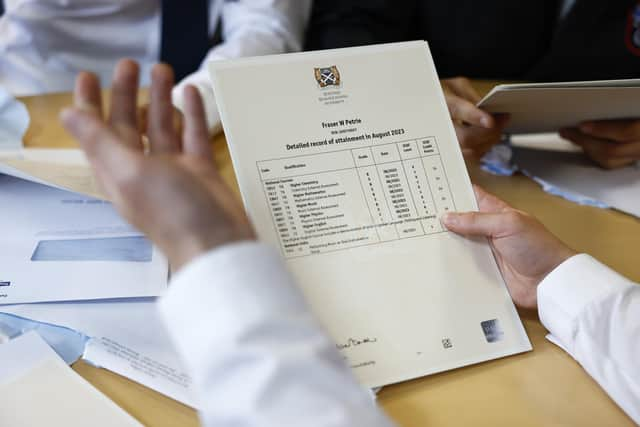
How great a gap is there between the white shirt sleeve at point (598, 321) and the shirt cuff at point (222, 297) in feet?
1.17

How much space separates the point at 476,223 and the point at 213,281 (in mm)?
362

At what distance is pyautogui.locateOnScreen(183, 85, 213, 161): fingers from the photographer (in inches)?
19.5

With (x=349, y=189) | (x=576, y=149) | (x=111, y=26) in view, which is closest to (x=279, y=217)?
(x=349, y=189)

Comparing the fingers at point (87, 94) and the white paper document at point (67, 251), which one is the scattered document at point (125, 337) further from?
the fingers at point (87, 94)

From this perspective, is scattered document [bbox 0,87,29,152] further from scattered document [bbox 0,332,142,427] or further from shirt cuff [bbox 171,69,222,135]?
scattered document [bbox 0,332,142,427]

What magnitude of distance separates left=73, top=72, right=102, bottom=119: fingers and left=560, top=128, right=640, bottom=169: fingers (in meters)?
0.87

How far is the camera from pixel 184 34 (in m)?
1.28

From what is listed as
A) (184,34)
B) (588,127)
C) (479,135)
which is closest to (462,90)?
(479,135)

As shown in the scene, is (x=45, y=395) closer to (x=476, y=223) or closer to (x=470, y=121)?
(x=476, y=223)

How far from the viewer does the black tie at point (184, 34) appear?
49.3 inches

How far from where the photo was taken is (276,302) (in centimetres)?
43

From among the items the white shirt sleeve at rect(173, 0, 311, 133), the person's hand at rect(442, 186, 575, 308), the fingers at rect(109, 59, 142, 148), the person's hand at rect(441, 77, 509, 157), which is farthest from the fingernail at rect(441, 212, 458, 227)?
the white shirt sleeve at rect(173, 0, 311, 133)

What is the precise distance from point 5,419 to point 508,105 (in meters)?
0.71

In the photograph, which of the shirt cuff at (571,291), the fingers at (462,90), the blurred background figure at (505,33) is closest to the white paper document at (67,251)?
the shirt cuff at (571,291)
